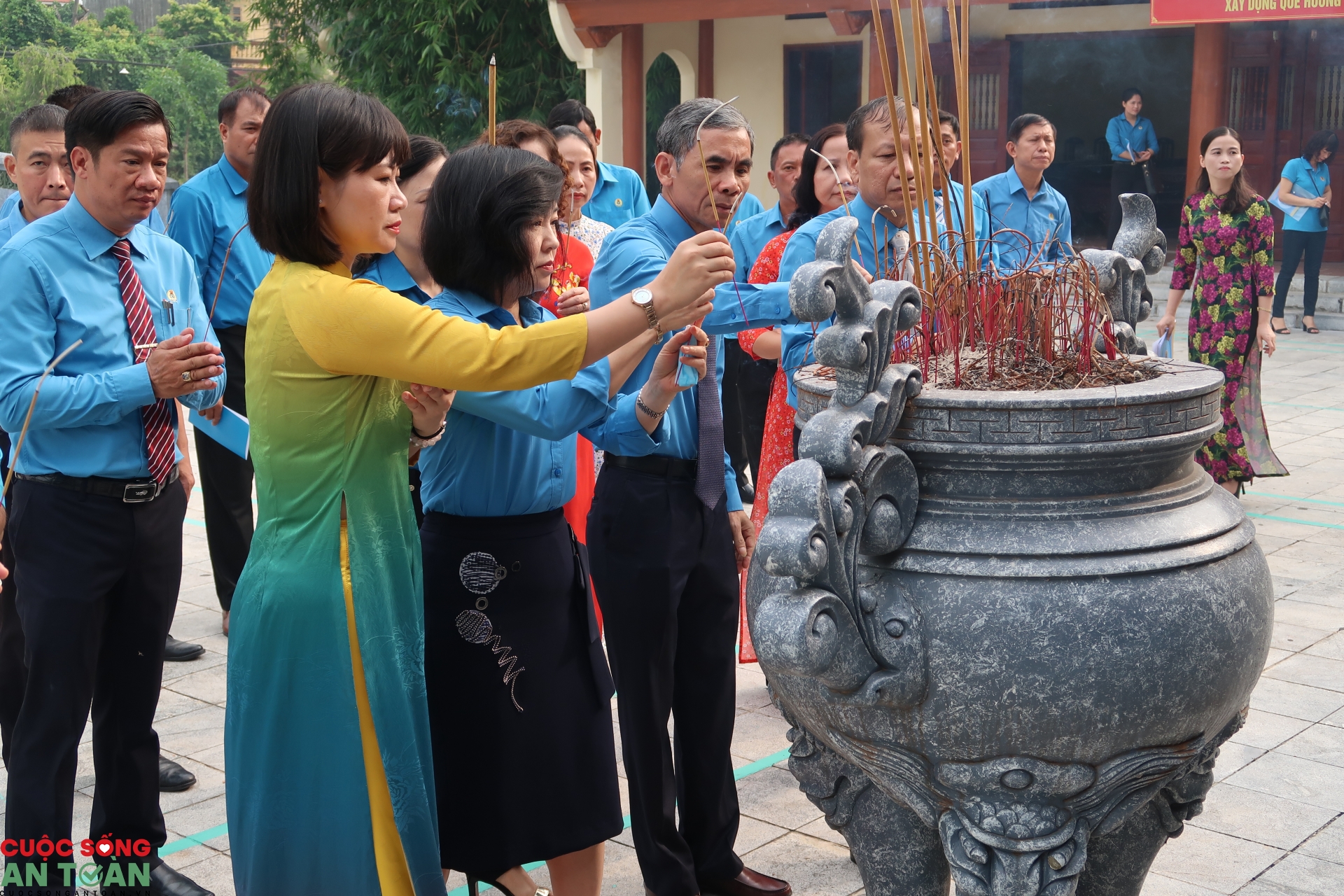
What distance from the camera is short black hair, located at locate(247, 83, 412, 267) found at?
1.86 m

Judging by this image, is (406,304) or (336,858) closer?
(406,304)

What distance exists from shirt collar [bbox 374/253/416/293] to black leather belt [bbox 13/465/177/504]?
77 centimetres

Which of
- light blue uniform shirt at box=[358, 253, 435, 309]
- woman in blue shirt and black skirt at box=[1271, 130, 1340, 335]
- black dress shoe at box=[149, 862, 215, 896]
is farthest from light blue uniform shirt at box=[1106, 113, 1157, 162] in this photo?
black dress shoe at box=[149, 862, 215, 896]

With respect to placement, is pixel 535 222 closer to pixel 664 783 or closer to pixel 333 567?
pixel 333 567

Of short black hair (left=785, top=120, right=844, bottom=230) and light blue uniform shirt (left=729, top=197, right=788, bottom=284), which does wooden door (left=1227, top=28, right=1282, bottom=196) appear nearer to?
light blue uniform shirt (left=729, top=197, right=788, bottom=284)

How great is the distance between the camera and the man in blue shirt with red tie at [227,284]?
416 centimetres

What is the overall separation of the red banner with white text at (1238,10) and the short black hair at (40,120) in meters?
9.10

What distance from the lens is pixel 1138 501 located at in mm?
1745

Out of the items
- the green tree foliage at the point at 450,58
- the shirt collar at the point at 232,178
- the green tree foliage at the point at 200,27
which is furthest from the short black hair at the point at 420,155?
the green tree foliage at the point at 200,27

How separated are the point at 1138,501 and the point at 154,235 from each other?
2.04 metres

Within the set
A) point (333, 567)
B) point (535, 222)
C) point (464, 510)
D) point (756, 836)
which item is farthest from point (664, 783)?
point (535, 222)

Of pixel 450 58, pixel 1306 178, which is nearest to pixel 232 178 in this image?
pixel 1306 178

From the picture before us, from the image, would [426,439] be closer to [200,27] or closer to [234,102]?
[234,102]

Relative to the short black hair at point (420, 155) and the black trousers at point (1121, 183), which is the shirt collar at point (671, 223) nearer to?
the short black hair at point (420, 155)
